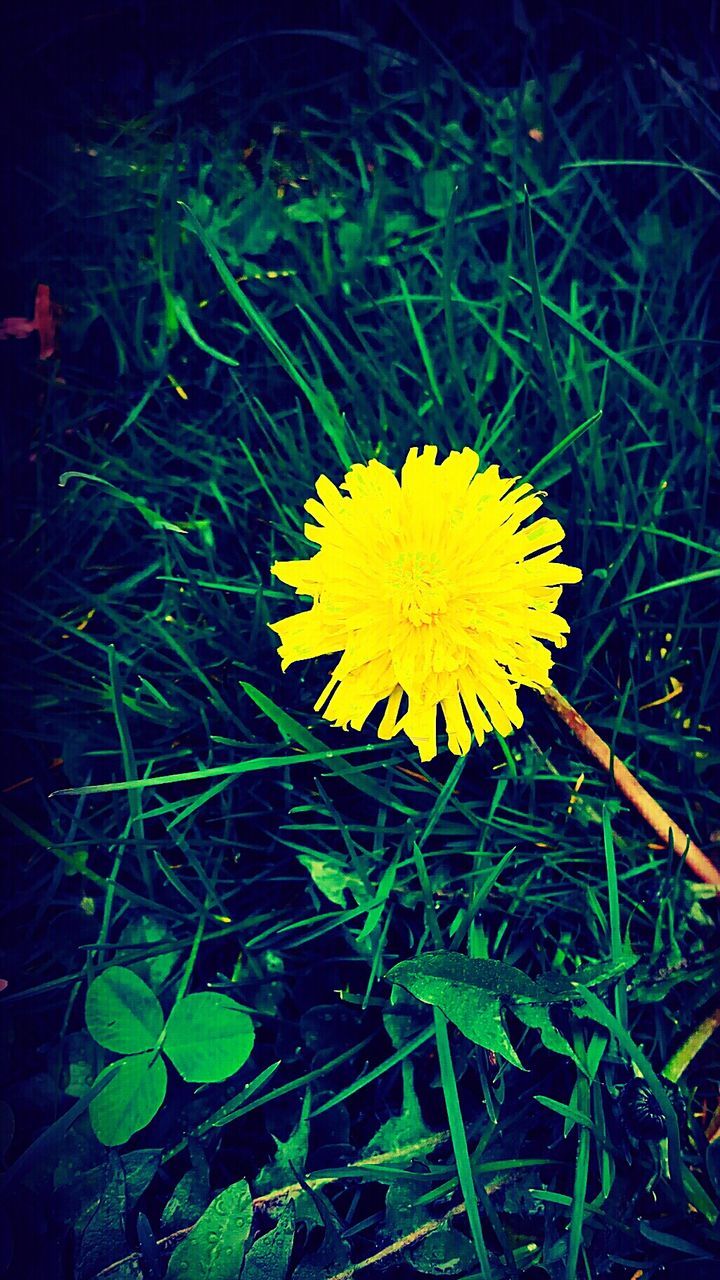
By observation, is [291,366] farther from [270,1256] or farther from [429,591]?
[270,1256]

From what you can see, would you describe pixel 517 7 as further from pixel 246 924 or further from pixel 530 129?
pixel 246 924

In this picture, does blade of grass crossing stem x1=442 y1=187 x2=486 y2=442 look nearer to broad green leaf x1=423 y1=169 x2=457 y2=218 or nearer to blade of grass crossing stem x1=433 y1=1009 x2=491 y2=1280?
broad green leaf x1=423 y1=169 x2=457 y2=218

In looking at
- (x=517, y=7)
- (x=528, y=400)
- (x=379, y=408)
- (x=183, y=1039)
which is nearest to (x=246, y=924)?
(x=183, y=1039)

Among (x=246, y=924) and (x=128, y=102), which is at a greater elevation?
(x=128, y=102)

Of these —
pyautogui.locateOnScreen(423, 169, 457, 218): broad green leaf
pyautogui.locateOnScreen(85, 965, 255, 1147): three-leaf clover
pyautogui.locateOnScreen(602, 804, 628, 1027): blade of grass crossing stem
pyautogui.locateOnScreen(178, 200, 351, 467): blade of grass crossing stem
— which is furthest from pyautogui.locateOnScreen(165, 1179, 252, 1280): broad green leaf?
pyautogui.locateOnScreen(423, 169, 457, 218): broad green leaf

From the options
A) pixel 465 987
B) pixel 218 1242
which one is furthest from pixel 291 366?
pixel 218 1242
